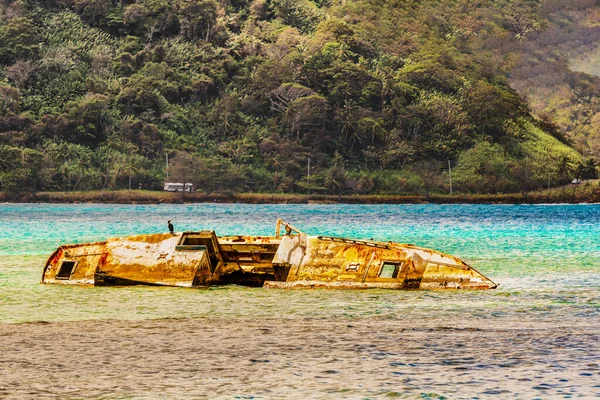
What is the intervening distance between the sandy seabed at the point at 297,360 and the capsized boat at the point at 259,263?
17.9 feet

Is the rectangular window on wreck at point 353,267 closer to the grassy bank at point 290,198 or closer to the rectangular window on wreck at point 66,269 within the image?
the rectangular window on wreck at point 66,269

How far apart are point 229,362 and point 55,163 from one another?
155 metres

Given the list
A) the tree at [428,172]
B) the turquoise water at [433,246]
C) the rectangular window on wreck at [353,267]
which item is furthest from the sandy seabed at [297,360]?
the tree at [428,172]

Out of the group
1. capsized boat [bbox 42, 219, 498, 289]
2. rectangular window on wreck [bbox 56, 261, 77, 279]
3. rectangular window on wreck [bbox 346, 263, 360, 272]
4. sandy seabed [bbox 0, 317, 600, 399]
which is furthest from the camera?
rectangular window on wreck [bbox 56, 261, 77, 279]

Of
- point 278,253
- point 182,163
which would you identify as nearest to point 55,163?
point 182,163

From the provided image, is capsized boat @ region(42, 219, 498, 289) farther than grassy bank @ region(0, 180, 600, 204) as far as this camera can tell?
No

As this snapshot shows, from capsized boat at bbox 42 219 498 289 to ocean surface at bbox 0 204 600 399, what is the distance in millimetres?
410

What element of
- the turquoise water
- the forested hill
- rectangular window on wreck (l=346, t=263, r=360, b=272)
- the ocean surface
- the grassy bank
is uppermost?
the forested hill

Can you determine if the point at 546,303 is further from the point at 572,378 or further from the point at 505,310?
the point at 572,378

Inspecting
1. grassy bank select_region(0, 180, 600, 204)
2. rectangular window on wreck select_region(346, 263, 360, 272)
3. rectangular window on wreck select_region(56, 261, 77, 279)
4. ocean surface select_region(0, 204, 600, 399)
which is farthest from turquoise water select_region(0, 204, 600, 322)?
grassy bank select_region(0, 180, 600, 204)

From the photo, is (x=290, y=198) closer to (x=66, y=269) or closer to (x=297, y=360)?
(x=66, y=269)

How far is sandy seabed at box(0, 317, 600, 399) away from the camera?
13961mm

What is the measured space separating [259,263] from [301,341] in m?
10.8

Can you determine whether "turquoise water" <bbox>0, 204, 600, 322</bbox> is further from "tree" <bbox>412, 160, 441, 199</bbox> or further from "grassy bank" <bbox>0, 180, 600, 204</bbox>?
"tree" <bbox>412, 160, 441, 199</bbox>
